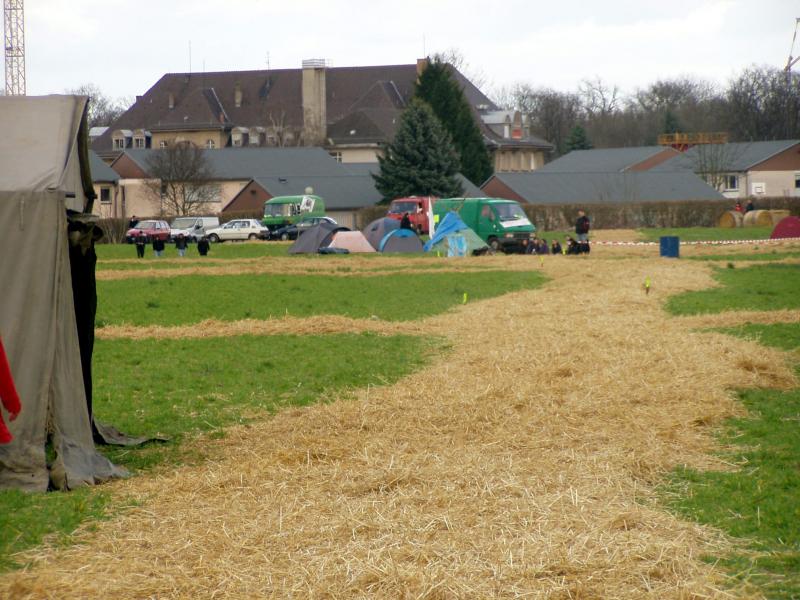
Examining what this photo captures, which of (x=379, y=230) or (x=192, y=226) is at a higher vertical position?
(x=192, y=226)

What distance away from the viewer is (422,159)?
3031 inches

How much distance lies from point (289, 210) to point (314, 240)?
23826 mm

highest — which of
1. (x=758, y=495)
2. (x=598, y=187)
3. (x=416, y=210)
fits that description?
(x=598, y=187)

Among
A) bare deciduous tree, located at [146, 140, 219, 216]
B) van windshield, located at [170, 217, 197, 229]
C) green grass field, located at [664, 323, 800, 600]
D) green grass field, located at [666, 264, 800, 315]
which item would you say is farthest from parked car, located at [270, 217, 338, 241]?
green grass field, located at [664, 323, 800, 600]

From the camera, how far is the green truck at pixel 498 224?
47844mm

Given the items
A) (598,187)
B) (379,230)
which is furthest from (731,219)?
(379,230)

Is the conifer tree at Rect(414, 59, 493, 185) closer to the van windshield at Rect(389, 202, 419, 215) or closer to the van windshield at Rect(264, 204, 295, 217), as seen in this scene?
the van windshield at Rect(264, 204, 295, 217)

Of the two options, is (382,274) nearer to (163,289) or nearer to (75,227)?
(163,289)

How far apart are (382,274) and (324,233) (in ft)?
42.5

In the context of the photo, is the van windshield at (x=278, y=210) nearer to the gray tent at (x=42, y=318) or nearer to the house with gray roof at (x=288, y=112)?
the house with gray roof at (x=288, y=112)

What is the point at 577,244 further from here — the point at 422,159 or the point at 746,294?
the point at 422,159

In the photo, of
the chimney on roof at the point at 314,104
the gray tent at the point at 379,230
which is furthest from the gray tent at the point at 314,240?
the chimney on roof at the point at 314,104

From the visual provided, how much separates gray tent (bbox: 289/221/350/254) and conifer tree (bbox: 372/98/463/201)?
29.9m

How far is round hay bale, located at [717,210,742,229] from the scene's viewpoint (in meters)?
67.4
